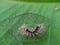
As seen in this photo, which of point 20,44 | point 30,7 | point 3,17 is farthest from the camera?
point 30,7

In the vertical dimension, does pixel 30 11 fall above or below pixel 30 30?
above

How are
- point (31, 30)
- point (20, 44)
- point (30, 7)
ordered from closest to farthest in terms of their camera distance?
1. point (20, 44)
2. point (31, 30)
3. point (30, 7)

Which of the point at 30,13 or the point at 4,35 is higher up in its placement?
the point at 30,13

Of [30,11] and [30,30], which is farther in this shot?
[30,11]

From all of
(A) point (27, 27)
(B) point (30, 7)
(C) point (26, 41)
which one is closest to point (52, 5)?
(B) point (30, 7)

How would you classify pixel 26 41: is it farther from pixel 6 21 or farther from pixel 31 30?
pixel 6 21

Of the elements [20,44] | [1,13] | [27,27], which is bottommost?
[20,44]

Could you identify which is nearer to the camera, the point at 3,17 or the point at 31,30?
the point at 31,30
